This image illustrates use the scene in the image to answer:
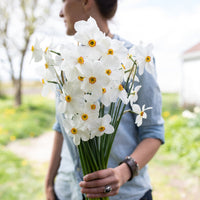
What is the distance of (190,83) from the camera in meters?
4.91

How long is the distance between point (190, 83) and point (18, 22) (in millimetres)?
3650

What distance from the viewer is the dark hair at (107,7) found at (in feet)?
2.04

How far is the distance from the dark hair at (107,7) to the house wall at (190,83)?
427 centimetres

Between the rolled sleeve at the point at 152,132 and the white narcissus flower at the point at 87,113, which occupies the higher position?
the white narcissus flower at the point at 87,113

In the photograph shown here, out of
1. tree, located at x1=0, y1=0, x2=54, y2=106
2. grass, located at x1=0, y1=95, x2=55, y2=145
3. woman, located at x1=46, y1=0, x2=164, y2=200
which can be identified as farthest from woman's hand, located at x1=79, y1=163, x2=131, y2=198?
tree, located at x1=0, y1=0, x2=54, y2=106

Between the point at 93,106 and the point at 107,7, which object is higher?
the point at 107,7

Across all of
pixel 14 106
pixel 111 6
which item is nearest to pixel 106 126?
pixel 111 6

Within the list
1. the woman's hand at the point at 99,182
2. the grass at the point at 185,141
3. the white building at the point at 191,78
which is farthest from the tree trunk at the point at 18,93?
the woman's hand at the point at 99,182

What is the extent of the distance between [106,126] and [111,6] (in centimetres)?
38

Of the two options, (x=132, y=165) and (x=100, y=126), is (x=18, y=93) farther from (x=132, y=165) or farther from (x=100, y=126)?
(x=100, y=126)

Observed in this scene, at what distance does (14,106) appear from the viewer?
17.1 feet

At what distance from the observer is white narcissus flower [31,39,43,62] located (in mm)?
416

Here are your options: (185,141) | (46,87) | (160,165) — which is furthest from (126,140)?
(185,141)

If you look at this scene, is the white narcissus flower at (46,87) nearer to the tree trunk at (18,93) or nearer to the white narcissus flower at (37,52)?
the white narcissus flower at (37,52)
